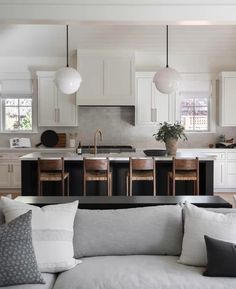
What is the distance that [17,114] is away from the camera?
838cm

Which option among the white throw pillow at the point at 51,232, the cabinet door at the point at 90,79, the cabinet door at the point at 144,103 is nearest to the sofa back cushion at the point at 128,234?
the white throw pillow at the point at 51,232

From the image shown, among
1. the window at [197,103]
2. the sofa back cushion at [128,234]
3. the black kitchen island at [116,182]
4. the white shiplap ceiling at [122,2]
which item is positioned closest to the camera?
the sofa back cushion at [128,234]

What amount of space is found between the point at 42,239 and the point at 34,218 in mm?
158

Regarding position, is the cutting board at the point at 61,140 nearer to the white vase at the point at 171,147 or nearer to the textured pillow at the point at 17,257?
the white vase at the point at 171,147

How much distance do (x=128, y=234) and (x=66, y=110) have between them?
5.43 meters

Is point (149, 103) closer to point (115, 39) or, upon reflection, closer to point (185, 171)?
point (115, 39)

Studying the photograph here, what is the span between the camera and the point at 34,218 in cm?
264

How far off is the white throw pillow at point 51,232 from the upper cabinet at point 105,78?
4971 millimetres

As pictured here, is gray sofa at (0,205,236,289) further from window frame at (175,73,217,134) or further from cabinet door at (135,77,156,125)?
window frame at (175,73,217,134)

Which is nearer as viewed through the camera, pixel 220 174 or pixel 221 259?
pixel 221 259

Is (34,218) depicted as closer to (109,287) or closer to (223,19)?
(109,287)

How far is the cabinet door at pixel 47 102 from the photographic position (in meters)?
7.89

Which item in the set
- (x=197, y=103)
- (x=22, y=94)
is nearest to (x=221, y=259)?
(x=197, y=103)

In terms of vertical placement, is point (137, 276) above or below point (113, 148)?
below
